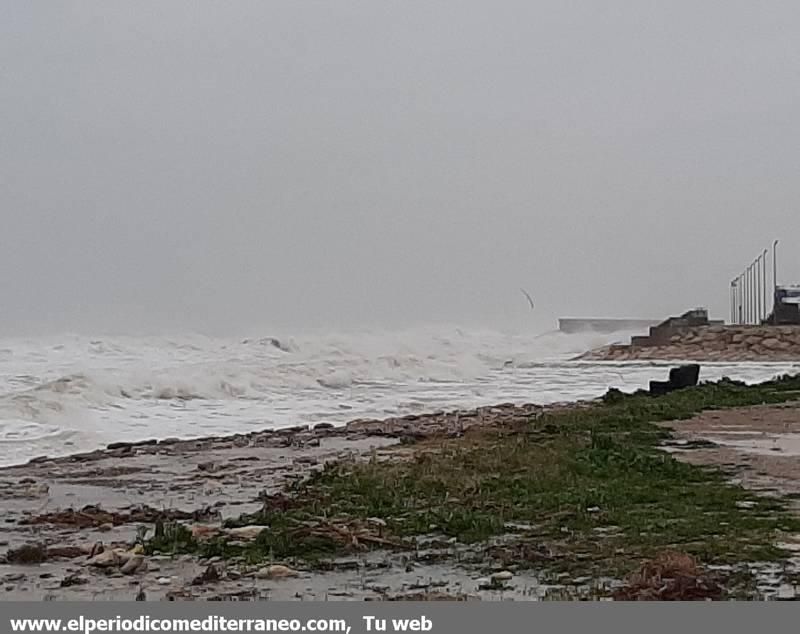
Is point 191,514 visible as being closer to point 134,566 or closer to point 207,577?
point 134,566

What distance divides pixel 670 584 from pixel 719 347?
50.6 m

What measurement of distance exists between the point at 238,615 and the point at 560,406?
1729 cm

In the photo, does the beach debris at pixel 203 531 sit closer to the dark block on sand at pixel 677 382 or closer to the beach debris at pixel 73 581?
the beach debris at pixel 73 581

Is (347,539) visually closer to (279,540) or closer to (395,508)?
(279,540)

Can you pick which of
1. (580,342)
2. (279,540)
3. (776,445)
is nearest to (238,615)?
(279,540)

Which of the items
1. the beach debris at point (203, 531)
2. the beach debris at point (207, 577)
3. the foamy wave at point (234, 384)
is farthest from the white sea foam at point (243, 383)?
the beach debris at point (207, 577)

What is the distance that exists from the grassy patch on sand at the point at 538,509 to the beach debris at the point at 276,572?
344 mm

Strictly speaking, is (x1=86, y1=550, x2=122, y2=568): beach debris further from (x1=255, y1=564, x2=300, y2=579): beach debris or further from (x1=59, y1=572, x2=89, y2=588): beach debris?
(x1=255, y1=564, x2=300, y2=579): beach debris

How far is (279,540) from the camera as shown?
7.03 meters

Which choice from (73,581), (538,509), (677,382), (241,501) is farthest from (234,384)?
(73,581)

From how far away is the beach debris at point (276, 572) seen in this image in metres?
6.19

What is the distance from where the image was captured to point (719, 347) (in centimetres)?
5434

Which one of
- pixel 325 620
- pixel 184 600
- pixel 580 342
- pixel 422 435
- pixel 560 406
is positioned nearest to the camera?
pixel 325 620

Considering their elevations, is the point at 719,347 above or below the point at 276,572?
above
